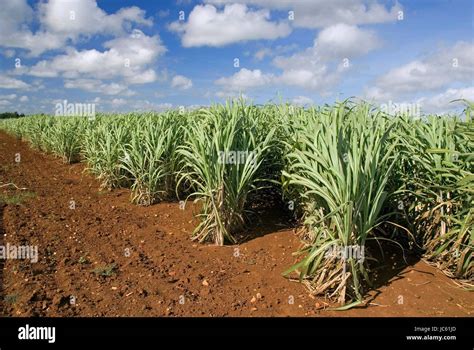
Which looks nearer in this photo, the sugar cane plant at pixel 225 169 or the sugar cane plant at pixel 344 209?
the sugar cane plant at pixel 344 209

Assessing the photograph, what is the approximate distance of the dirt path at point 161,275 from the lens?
8.03 feet

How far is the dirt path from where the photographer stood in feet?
8.03

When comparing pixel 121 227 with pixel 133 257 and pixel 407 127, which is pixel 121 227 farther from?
pixel 407 127

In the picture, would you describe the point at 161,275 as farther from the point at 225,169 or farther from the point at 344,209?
the point at 344,209

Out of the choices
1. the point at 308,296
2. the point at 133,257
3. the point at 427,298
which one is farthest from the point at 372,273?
the point at 133,257

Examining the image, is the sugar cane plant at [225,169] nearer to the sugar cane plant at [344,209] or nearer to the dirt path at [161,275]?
the dirt path at [161,275]

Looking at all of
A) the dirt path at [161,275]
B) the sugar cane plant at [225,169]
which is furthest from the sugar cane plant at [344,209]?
the sugar cane plant at [225,169]

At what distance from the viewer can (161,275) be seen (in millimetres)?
2887

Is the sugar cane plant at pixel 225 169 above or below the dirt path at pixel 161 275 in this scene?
above

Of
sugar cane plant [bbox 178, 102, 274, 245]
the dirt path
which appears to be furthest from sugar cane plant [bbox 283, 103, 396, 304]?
sugar cane plant [bbox 178, 102, 274, 245]

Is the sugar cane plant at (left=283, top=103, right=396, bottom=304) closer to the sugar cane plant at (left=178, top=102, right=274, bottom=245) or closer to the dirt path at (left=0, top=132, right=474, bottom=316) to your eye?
the dirt path at (left=0, top=132, right=474, bottom=316)

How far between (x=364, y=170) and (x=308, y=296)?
907mm

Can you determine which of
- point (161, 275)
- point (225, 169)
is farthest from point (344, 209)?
point (161, 275)

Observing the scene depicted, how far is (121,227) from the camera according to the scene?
3928mm
